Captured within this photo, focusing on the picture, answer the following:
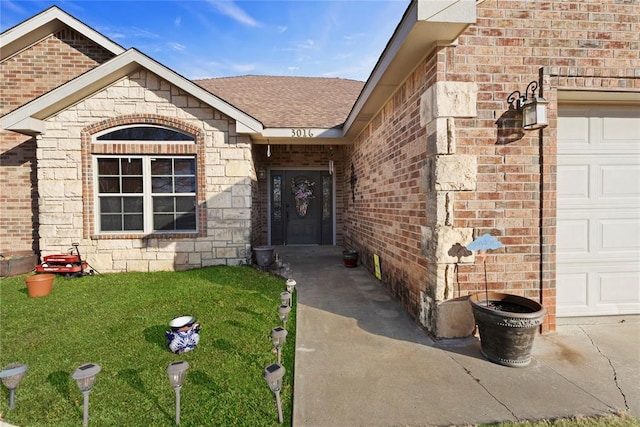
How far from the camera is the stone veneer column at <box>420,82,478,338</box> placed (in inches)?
125

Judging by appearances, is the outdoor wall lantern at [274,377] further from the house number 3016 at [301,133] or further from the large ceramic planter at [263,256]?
the house number 3016 at [301,133]

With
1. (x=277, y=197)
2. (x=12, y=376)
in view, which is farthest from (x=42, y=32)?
(x=12, y=376)

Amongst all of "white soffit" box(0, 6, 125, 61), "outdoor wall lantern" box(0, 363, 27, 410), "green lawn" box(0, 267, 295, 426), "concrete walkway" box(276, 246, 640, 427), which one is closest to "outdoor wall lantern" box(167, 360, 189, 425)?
"green lawn" box(0, 267, 295, 426)

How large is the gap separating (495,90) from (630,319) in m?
3.38

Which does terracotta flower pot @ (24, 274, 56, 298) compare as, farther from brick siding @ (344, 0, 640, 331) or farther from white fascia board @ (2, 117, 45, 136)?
brick siding @ (344, 0, 640, 331)

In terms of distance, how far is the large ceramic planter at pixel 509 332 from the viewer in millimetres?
2645

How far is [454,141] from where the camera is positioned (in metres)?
3.18

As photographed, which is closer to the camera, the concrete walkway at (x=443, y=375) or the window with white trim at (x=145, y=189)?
the concrete walkway at (x=443, y=375)

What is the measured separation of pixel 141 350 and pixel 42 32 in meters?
8.69

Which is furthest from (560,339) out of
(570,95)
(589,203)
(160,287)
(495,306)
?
(160,287)

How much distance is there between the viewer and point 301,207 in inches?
375

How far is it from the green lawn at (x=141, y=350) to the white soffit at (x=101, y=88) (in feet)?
10.7

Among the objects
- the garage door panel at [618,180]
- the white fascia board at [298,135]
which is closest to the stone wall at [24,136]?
the white fascia board at [298,135]

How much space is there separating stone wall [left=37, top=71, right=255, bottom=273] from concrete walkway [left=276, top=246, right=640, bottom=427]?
11.1ft
